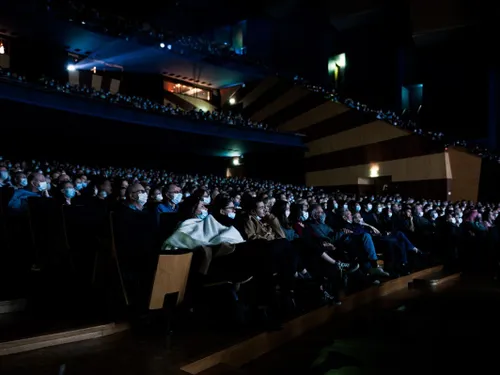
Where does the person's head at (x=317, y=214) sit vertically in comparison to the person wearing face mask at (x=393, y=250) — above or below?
above

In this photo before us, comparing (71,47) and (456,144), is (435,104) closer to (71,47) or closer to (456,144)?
(456,144)

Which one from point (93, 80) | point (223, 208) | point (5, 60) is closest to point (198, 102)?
point (93, 80)

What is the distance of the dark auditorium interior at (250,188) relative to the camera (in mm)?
2283

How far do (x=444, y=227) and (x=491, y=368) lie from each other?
12.4 feet

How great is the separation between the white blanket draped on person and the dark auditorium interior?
0.01 metres

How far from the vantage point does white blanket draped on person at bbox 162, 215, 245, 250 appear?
96.2 inches

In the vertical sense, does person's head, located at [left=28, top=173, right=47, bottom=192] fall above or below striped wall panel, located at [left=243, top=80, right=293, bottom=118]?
below

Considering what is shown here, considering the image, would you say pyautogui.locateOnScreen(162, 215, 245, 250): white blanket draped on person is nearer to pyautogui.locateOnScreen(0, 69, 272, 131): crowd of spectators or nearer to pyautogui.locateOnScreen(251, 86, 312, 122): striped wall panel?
pyautogui.locateOnScreen(0, 69, 272, 131): crowd of spectators

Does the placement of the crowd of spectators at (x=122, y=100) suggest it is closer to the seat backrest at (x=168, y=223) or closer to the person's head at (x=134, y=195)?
the person's head at (x=134, y=195)

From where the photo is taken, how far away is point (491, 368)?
226 cm

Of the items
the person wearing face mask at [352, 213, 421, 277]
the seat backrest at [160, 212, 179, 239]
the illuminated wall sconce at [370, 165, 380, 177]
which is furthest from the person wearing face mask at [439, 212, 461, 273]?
the illuminated wall sconce at [370, 165, 380, 177]

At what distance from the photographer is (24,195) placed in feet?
9.94

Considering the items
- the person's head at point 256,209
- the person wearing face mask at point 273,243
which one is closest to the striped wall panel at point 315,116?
the person wearing face mask at point 273,243

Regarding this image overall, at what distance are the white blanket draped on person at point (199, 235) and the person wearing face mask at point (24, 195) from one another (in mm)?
952
